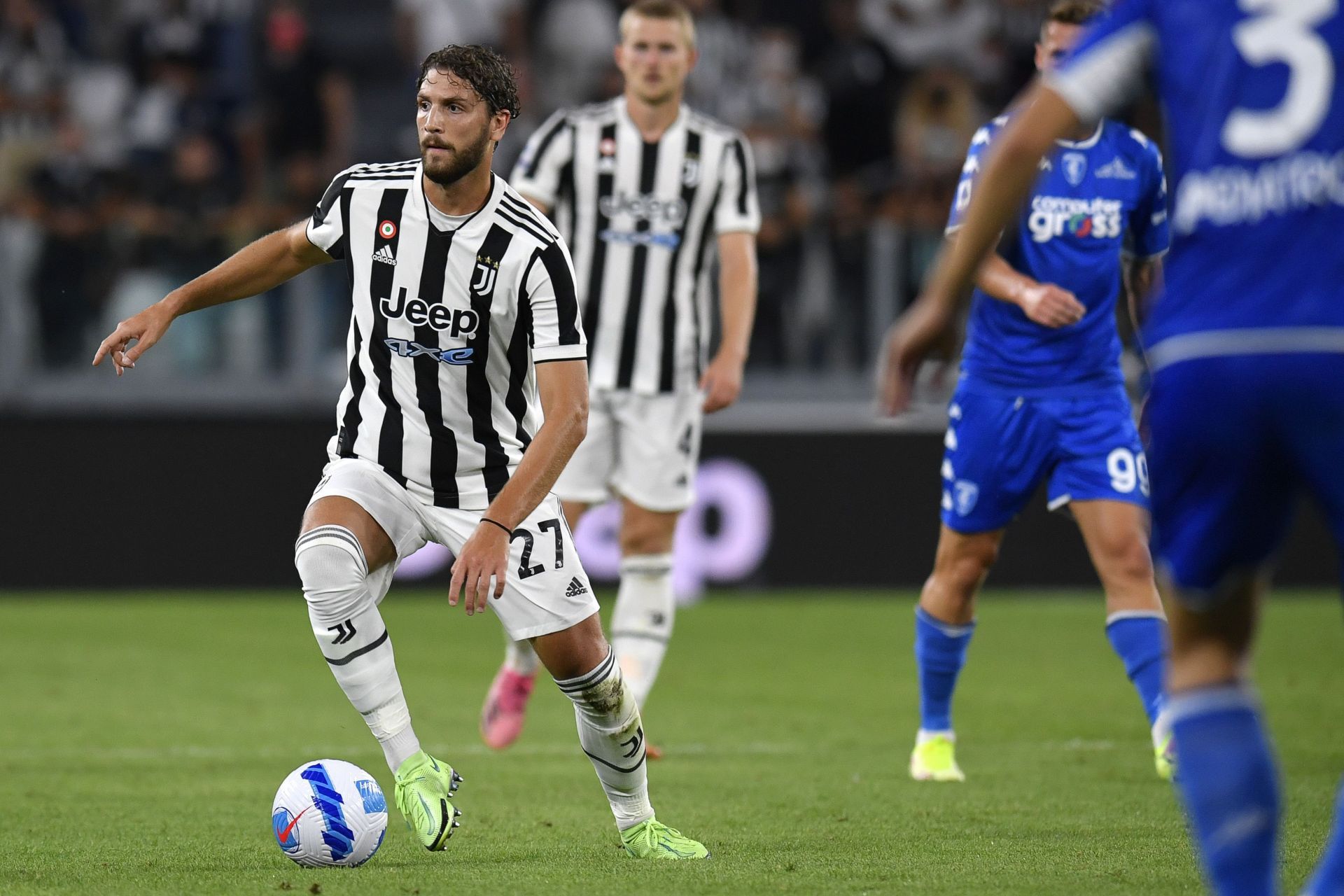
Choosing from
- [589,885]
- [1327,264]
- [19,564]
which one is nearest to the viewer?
[1327,264]

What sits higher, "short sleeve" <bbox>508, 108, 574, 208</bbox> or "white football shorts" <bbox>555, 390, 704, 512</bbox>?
"short sleeve" <bbox>508, 108, 574, 208</bbox>

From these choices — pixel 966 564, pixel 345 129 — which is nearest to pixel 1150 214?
pixel 966 564

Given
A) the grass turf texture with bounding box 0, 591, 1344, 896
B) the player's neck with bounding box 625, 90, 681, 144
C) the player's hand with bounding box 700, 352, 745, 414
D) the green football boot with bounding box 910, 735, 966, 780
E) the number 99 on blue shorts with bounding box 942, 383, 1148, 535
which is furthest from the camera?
the player's neck with bounding box 625, 90, 681, 144

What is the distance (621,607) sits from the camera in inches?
287

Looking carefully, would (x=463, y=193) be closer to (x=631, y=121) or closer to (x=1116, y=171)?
(x=1116, y=171)

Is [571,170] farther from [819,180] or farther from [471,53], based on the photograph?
[819,180]

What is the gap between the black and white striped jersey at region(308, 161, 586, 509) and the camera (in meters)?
4.96

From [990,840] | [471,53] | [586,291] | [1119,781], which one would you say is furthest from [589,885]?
[586,291]

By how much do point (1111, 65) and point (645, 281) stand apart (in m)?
4.54

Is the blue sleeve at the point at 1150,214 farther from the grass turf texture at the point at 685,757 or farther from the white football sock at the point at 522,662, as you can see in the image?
the white football sock at the point at 522,662

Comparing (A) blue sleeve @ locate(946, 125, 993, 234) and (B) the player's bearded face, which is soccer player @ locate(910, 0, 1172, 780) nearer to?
(A) blue sleeve @ locate(946, 125, 993, 234)

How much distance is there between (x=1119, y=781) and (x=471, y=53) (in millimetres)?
3318

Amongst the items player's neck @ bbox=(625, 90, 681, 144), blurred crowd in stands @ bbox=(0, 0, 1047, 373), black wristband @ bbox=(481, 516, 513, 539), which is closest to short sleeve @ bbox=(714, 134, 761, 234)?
player's neck @ bbox=(625, 90, 681, 144)

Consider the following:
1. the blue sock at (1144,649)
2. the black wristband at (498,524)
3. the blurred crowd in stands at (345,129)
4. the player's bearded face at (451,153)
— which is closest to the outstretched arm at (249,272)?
the player's bearded face at (451,153)
